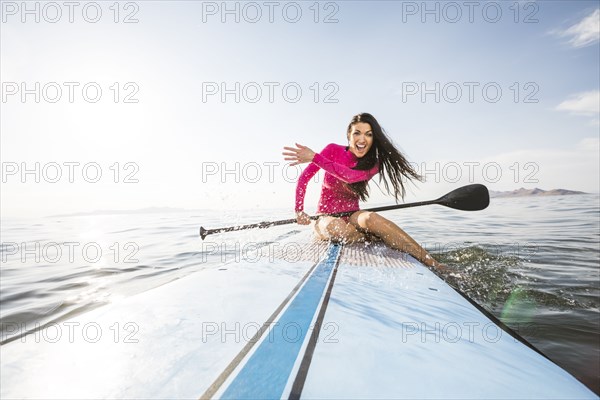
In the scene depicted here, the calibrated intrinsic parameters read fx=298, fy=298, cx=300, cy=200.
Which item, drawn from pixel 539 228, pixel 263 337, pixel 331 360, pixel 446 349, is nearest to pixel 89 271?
pixel 263 337

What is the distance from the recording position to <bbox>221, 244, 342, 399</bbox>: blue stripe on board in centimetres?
92

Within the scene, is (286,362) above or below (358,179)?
below

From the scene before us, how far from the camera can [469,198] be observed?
3883 mm

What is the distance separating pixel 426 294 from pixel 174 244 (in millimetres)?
4977

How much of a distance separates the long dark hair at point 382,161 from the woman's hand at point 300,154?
2.89 feet

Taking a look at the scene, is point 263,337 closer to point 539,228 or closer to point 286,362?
point 286,362

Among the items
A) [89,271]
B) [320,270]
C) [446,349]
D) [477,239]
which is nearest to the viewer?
[446,349]

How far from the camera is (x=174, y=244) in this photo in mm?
5703

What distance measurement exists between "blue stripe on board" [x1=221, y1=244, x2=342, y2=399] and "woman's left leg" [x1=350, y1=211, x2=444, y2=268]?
5.64ft

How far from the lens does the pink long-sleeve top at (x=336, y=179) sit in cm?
378
